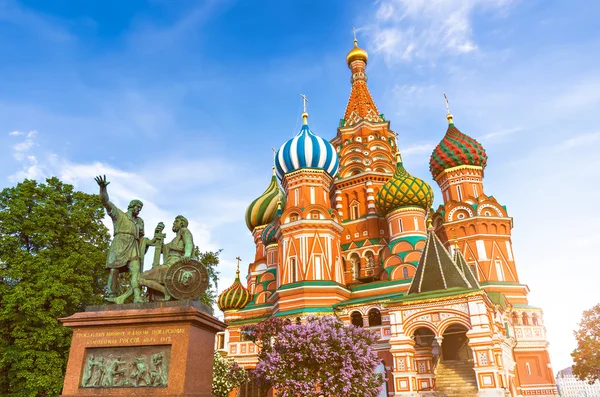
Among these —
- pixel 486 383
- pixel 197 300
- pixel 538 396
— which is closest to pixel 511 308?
pixel 538 396

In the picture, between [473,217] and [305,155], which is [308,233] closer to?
[305,155]

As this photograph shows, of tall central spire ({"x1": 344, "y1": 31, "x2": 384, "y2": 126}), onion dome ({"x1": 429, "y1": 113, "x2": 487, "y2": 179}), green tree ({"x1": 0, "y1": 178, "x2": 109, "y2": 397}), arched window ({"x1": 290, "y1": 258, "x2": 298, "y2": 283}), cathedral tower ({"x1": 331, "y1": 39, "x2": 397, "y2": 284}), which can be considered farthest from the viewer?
tall central spire ({"x1": 344, "y1": 31, "x2": 384, "y2": 126})

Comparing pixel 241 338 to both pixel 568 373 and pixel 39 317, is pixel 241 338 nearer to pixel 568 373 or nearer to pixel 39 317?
pixel 39 317

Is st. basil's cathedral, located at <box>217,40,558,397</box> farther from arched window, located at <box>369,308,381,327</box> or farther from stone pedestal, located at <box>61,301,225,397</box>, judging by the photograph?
stone pedestal, located at <box>61,301,225,397</box>

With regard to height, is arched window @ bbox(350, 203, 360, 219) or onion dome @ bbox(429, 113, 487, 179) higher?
onion dome @ bbox(429, 113, 487, 179)

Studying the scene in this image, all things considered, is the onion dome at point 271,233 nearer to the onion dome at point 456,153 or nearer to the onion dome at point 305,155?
Answer: the onion dome at point 305,155

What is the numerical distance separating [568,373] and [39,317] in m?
153

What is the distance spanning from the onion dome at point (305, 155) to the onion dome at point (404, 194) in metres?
4.20

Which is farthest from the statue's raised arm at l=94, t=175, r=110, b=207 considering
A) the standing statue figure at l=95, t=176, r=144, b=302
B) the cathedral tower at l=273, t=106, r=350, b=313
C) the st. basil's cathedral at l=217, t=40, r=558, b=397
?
the cathedral tower at l=273, t=106, r=350, b=313

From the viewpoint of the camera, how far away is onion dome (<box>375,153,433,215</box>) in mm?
28094

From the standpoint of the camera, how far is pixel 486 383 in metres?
16.2

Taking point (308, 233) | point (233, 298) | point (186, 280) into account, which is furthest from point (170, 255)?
point (233, 298)

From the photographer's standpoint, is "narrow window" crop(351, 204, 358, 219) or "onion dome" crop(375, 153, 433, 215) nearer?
"onion dome" crop(375, 153, 433, 215)

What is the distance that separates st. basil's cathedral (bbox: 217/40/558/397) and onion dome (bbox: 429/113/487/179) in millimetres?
80
